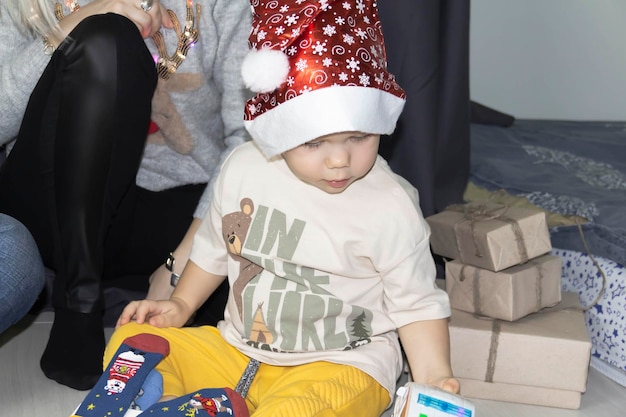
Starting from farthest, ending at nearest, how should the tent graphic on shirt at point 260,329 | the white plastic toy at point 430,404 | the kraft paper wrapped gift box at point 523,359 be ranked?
the kraft paper wrapped gift box at point 523,359
the tent graphic on shirt at point 260,329
the white plastic toy at point 430,404

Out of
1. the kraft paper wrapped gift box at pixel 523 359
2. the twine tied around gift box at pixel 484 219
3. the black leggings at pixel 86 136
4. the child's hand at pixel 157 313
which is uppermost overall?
the black leggings at pixel 86 136

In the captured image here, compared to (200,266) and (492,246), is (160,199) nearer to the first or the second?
(200,266)

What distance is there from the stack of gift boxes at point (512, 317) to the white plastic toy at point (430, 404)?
1.03 ft

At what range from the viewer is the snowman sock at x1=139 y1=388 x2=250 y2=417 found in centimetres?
96

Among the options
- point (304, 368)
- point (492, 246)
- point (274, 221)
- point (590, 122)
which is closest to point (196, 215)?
point (274, 221)

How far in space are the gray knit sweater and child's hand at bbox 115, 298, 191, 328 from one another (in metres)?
0.18

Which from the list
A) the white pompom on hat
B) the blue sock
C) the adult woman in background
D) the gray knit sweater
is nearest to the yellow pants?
the blue sock

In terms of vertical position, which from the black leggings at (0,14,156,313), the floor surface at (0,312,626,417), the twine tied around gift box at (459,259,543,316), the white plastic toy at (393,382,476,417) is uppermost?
the black leggings at (0,14,156,313)

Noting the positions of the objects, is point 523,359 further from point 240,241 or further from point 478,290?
point 240,241

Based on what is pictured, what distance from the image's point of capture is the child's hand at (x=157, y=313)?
1160 millimetres

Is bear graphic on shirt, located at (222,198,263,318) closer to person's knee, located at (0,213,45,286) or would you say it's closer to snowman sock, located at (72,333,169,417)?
snowman sock, located at (72,333,169,417)

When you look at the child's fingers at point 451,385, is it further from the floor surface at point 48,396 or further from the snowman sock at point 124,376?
the snowman sock at point 124,376

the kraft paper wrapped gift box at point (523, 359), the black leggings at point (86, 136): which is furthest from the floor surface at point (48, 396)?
the black leggings at point (86, 136)

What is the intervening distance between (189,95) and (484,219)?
519 mm
